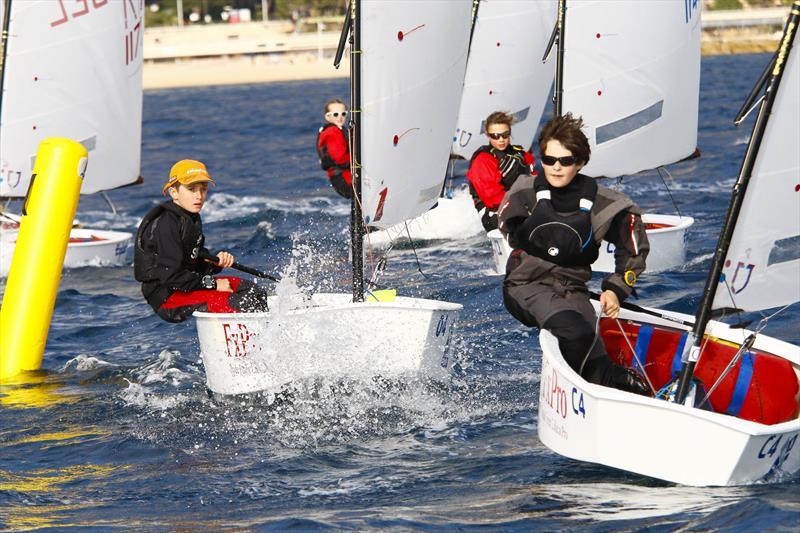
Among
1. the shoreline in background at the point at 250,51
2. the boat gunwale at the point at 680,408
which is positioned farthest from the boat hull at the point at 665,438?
the shoreline in background at the point at 250,51

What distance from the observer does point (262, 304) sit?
7191 mm

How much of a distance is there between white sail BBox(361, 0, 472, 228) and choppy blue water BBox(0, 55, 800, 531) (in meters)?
1.14

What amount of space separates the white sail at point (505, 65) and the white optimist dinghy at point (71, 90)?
378 centimetres

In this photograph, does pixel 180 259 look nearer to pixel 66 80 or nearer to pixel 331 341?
pixel 331 341

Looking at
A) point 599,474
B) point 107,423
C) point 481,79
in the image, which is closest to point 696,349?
point 599,474

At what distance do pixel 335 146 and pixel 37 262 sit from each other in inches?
188

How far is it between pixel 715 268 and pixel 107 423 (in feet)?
11.6

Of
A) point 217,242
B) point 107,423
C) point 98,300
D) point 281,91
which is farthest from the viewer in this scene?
point 281,91

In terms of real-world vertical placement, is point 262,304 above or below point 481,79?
below

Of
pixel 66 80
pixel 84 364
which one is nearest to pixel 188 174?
pixel 84 364

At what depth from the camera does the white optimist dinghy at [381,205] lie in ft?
21.9

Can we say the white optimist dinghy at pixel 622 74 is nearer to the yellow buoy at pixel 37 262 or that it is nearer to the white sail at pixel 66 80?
the white sail at pixel 66 80

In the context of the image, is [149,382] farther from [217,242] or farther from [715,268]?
[217,242]

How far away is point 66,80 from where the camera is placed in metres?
12.7
